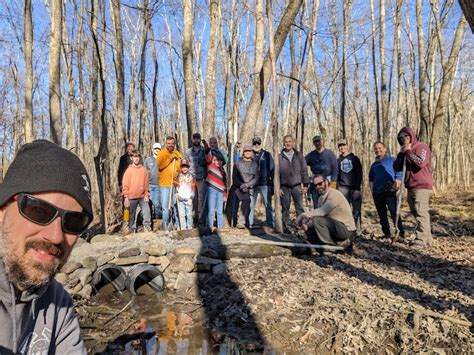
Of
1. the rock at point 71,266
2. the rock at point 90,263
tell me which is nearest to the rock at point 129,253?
the rock at point 90,263

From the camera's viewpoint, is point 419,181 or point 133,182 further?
point 133,182

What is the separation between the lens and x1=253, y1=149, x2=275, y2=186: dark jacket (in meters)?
8.14

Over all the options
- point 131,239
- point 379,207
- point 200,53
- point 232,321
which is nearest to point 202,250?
point 131,239

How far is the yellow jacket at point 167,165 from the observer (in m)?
8.47

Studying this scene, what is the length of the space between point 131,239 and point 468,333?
571cm

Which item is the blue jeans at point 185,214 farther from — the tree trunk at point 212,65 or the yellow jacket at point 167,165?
the tree trunk at point 212,65

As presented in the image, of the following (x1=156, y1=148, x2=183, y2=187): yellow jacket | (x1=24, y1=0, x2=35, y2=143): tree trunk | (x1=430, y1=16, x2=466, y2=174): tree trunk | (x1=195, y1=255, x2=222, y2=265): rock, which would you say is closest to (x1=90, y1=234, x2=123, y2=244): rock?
(x1=156, y1=148, x2=183, y2=187): yellow jacket

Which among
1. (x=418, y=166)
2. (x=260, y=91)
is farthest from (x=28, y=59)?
(x=418, y=166)

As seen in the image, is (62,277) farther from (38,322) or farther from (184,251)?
(38,322)

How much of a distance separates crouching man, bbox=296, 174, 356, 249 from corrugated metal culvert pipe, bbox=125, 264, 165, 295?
2588mm

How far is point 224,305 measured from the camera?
491 cm

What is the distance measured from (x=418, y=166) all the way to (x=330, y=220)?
1835 millimetres

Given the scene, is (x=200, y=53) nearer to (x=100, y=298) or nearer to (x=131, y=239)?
(x=131, y=239)

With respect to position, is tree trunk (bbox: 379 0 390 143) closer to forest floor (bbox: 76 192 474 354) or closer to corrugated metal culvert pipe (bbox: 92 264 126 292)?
forest floor (bbox: 76 192 474 354)
